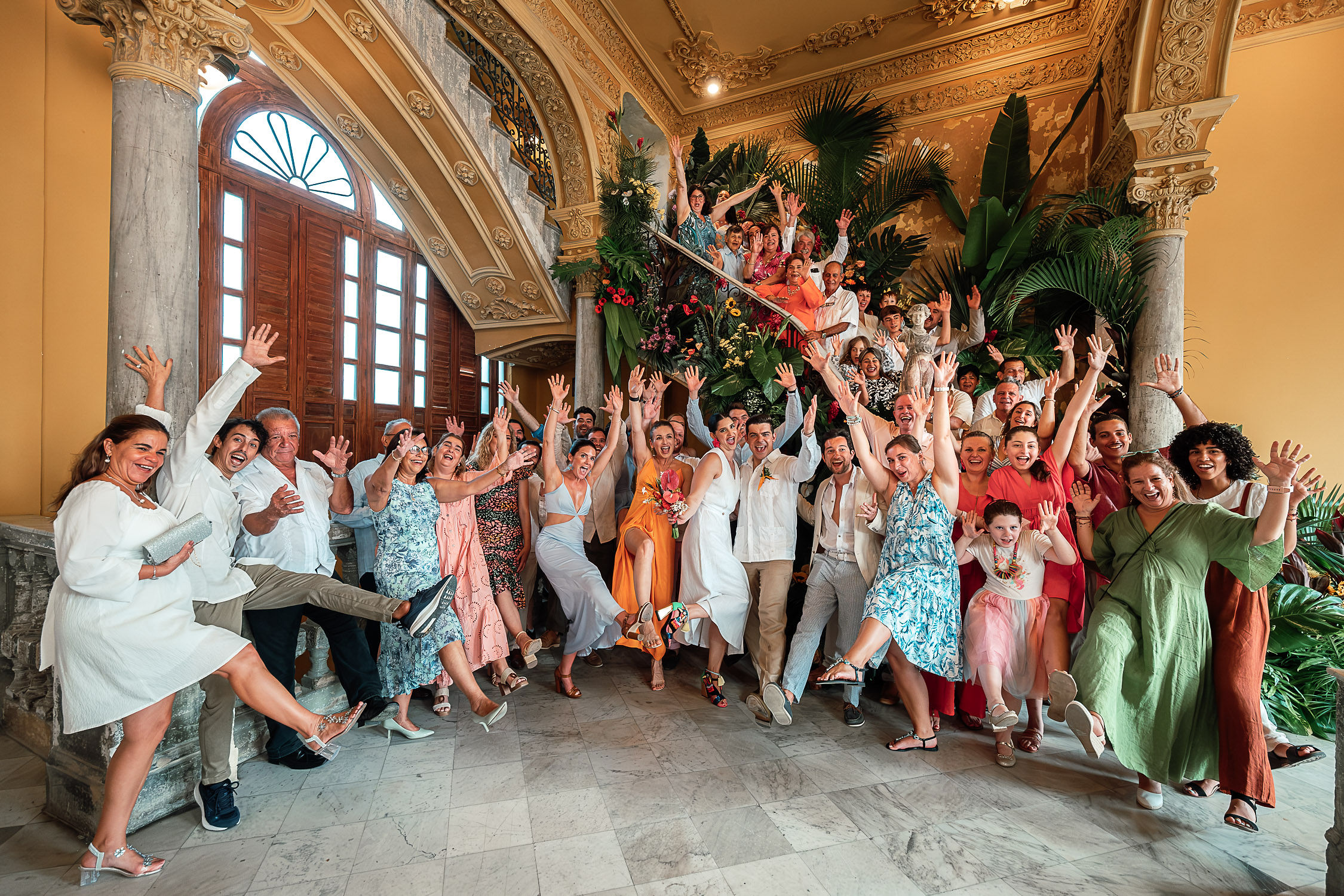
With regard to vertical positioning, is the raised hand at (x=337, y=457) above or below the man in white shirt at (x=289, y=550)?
above

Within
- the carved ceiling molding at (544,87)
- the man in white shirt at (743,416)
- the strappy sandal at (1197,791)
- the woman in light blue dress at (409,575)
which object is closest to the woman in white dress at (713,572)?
the man in white shirt at (743,416)

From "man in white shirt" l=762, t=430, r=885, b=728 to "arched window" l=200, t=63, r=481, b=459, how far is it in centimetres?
603

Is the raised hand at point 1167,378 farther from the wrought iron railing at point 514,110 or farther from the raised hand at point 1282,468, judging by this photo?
the wrought iron railing at point 514,110

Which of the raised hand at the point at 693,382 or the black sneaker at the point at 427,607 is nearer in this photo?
the black sneaker at the point at 427,607

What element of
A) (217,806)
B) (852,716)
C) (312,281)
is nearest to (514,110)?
(312,281)

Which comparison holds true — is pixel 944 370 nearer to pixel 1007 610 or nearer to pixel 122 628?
pixel 1007 610

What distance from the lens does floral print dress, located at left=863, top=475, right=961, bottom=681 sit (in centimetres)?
308

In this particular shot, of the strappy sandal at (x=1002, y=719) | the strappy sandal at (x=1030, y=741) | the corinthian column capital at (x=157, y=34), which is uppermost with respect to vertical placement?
the corinthian column capital at (x=157, y=34)

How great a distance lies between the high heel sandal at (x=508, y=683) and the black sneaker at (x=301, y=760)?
3.40ft

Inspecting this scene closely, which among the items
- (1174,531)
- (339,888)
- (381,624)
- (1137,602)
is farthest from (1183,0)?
(339,888)

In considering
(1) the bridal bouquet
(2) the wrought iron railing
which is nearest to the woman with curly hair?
(1) the bridal bouquet

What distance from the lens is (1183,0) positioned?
471cm

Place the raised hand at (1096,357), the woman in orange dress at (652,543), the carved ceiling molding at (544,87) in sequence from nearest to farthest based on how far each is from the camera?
the raised hand at (1096,357) < the woman in orange dress at (652,543) < the carved ceiling molding at (544,87)

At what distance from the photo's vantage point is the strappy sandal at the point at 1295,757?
2580 millimetres
